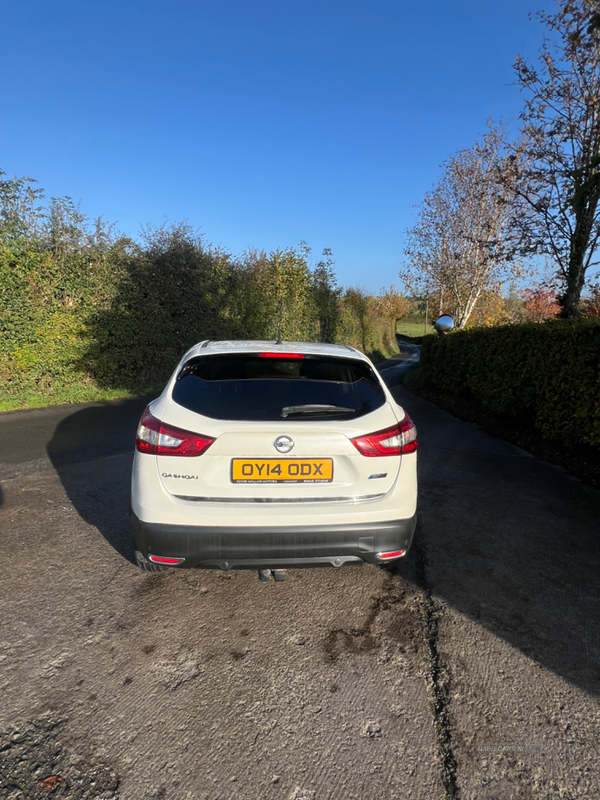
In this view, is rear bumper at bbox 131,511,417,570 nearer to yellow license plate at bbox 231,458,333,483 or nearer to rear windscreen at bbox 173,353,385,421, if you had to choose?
yellow license plate at bbox 231,458,333,483

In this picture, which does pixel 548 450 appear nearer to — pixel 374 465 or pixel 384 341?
pixel 374 465

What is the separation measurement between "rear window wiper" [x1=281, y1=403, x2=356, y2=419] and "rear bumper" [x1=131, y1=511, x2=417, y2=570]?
63 cm

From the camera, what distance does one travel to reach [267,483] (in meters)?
2.59

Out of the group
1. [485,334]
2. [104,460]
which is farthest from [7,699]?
[485,334]

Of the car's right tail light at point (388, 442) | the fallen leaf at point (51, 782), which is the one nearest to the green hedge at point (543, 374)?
the car's right tail light at point (388, 442)

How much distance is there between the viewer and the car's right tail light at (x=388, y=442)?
2.66 meters

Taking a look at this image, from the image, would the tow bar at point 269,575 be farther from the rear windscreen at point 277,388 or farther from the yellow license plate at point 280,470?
the rear windscreen at point 277,388

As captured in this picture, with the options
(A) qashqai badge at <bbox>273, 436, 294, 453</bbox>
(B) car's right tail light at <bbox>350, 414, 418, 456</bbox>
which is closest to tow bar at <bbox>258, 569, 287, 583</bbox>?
(A) qashqai badge at <bbox>273, 436, 294, 453</bbox>

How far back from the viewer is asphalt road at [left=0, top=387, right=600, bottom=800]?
6.04ft

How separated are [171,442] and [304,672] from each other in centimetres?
139

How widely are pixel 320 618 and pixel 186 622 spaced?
80cm

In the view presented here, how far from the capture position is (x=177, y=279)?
13.3 metres

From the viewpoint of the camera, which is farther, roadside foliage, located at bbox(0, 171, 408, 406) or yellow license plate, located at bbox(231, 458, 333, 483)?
roadside foliage, located at bbox(0, 171, 408, 406)

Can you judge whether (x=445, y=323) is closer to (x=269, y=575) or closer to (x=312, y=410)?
(x=312, y=410)
